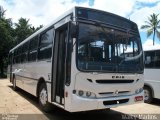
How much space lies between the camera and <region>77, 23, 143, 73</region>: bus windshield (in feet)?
22.9

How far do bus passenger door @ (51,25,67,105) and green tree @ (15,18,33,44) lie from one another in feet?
124

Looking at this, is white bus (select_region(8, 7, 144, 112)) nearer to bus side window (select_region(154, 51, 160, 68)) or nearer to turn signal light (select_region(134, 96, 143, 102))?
turn signal light (select_region(134, 96, 143, 102))

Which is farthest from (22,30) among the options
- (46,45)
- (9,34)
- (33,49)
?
(46,45)

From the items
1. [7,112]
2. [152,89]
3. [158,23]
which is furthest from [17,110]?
[158,23]

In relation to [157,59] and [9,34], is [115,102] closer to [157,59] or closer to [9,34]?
[157,59]

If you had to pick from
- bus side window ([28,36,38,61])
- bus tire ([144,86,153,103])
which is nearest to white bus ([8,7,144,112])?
bus side window ([28,36,38,61])

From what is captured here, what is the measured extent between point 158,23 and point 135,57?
51211 millimetres

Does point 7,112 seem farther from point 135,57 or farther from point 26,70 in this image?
point 135,57

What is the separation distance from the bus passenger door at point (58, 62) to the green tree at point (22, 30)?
3765 centimetres

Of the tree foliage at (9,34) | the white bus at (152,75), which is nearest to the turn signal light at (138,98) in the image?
the white bus at (152,75)

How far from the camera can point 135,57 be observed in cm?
805

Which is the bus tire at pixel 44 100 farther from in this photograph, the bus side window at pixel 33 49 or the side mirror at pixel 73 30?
the side mirror at pixel 73 30

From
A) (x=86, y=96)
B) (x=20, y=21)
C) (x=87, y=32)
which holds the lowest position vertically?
(x=86, y=96)

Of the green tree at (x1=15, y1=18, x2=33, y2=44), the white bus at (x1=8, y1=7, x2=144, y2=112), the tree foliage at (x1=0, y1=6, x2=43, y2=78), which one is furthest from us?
the green tree at (x1=15, y1=18, x2=33, y2=44)
